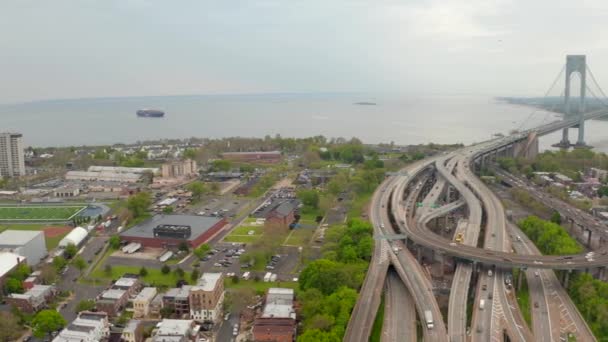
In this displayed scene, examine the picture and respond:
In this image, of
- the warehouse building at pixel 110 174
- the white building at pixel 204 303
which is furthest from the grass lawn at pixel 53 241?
the warehouse building at pixel 110 174

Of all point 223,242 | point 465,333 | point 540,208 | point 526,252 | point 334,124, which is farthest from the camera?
point 334,124

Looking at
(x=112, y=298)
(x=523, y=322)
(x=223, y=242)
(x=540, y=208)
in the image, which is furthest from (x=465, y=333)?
(x=540, y=208)

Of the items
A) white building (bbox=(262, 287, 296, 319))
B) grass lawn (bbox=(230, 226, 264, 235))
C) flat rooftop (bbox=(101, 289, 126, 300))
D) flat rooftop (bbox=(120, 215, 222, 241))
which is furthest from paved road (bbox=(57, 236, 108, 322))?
grass lawn (bbox=(230, 226, 264, 235))

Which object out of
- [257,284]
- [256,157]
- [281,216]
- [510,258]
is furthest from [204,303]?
[256,157]

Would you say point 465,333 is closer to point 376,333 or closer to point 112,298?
point 376,333

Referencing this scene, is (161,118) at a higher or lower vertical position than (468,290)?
higher

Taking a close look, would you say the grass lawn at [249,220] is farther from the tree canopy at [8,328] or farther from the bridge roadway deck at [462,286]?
the tree canopy at [8,328]

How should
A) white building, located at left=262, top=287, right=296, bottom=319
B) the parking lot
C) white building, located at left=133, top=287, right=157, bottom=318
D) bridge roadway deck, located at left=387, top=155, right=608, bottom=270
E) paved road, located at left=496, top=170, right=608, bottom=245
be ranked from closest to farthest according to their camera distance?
white building, located at left=262, top=287, right=296, bottom=319, white building, located at left=133, top=287, right=157, bottom=318, bridge roadway deck, located at left=387, top=155, right=608, bottom=270, the parking lot, paved road, located at left=496, top=170, right=608, bottom=245

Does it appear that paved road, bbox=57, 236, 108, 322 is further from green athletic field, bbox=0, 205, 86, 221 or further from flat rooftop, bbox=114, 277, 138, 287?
green athletic field, bbox=0, 205, 86, 221
